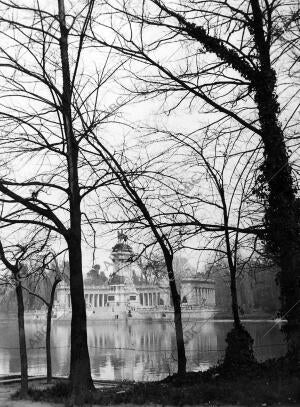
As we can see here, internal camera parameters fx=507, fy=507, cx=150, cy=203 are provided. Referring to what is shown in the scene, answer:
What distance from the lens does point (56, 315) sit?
318 feet

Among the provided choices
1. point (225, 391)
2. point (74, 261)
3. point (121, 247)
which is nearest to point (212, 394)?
point (225, 391)

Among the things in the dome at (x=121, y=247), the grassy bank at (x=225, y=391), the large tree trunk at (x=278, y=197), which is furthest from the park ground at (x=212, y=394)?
the dome at (x=121, y=247)

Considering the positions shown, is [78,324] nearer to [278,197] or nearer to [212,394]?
[212,394]

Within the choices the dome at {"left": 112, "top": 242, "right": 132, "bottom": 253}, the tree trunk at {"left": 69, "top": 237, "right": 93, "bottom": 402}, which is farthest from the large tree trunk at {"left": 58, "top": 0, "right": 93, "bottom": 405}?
the dome at {"left": 112, "top": 242, "right": 132, "bottom": 253}

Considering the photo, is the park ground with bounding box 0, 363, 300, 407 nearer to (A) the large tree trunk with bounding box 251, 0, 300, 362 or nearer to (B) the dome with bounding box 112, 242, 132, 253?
(A) the large tree trunk with bounding box 251, 0, 300, 362

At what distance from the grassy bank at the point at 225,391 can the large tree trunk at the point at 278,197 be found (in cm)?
120

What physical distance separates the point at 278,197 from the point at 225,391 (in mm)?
4159

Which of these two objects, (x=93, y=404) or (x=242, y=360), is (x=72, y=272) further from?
(x=242, y=360)

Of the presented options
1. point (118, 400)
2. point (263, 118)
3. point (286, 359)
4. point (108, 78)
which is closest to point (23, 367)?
point (118, 400)

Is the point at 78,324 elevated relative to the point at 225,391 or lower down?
elevated

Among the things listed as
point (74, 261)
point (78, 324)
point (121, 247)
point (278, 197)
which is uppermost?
point (278, 197)

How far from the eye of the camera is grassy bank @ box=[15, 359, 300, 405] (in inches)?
297

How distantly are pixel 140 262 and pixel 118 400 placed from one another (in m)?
4.37

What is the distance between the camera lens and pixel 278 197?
1042 cm
